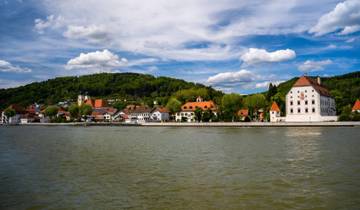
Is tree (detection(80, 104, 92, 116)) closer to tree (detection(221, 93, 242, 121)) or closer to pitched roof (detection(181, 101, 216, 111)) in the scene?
pitched roof (detection(181, 101, 216, 111))

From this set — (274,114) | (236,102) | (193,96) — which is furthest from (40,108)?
(274,114)

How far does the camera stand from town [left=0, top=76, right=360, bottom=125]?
74.5 m

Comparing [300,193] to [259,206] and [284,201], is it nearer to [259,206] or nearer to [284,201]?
[284,201]

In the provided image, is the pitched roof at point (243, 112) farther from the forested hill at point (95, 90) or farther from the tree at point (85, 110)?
the forested hill at point (95, 90)

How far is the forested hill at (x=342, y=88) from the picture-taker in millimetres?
88375

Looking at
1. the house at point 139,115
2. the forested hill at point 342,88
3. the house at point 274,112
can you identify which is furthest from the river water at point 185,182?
the house at point 139,115


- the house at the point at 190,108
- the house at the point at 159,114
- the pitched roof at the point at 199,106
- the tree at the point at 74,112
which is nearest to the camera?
the house at the point at 190,108

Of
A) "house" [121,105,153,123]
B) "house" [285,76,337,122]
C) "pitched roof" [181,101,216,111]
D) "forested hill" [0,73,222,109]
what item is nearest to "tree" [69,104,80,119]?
"house" [121,105,153,123]

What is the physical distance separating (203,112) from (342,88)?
54496mm

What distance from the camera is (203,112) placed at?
90000 millimetres

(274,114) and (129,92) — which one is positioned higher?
(129,92)

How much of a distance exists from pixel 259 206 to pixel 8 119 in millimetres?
144101

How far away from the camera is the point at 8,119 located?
138 metres

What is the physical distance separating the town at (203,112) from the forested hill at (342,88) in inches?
133
